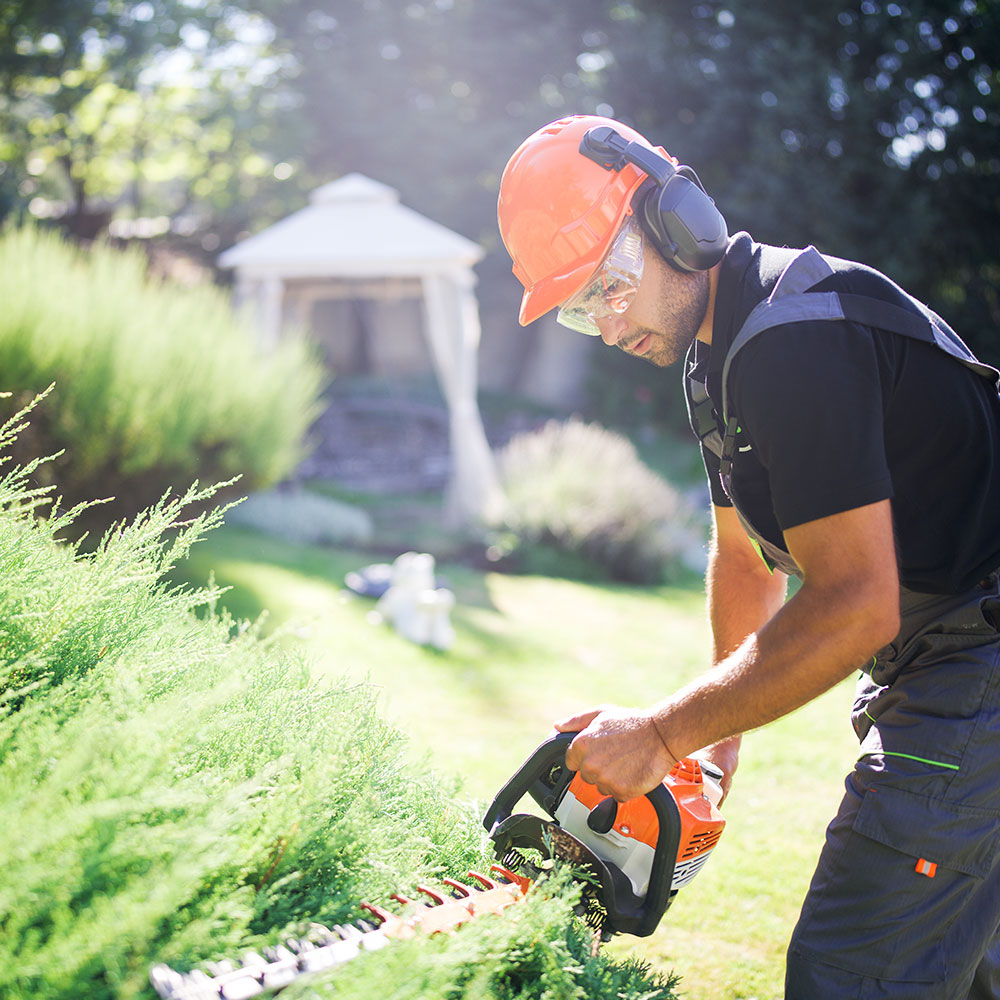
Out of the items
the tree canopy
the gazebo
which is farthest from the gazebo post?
the tree canopy

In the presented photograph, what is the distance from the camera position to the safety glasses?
1986 mm

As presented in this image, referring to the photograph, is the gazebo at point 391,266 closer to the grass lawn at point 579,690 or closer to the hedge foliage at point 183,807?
the grass lawn at point 579,690

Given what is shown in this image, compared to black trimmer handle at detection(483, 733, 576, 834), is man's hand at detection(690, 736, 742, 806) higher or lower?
lower

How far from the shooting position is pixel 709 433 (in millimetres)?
2113

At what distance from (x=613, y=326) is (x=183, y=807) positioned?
129 centimetres

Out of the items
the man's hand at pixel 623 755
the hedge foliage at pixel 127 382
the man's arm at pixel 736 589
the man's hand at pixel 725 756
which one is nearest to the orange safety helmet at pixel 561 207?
the man's arm at pixel 736 589

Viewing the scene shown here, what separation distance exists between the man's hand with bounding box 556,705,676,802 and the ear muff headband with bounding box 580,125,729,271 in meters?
0.96

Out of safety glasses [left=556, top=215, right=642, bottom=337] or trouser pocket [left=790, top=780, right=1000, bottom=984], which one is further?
safety glasses [left=556, top=215, right=642, bottom=337]

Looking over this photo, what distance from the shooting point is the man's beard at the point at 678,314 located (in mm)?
1995

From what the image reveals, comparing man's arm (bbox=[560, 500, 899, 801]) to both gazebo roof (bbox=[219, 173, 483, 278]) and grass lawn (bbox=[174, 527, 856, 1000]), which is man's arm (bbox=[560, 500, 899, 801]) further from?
gazebo roof (bbox=[219, 173, 483, 278])

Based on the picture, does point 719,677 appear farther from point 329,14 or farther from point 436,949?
point 329,14

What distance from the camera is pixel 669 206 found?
76.2 inches

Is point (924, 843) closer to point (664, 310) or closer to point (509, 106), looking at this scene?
point (664, 310)

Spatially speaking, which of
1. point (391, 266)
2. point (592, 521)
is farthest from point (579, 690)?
point (391, 266)
